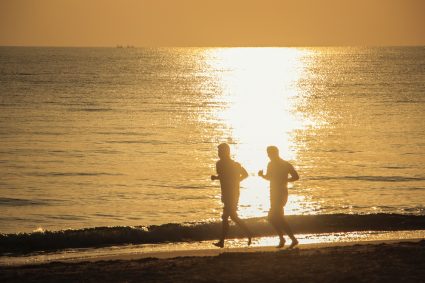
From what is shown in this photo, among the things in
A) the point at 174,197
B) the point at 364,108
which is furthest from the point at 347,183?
the point at 364,108

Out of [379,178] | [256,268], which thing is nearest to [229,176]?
[256,268]

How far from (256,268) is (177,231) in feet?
22.6

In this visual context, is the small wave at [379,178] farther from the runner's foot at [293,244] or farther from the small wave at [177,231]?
the runner's foot at [293,244]

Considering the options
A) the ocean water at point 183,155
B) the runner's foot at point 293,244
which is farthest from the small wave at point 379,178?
the runner's foot at point 293,244

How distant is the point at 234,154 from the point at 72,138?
31.8 feet

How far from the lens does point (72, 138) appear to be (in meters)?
45.1

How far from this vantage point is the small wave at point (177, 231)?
18.4 meters

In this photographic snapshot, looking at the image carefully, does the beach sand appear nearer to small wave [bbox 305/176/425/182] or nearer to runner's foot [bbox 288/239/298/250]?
runner's foot [bbox 288/239/298/250]

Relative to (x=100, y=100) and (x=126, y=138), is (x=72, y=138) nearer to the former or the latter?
(x=126, y=138)

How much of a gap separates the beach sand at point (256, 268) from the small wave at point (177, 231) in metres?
4.12

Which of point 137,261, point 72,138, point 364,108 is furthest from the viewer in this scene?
point 364,108

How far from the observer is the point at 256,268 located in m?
12.7

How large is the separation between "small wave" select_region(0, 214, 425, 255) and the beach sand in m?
4.12

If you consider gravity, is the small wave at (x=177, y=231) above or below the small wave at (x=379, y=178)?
below
